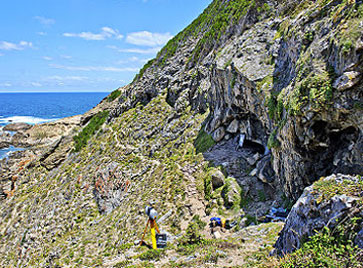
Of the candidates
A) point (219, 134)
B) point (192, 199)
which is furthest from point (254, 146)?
point (192, 199)

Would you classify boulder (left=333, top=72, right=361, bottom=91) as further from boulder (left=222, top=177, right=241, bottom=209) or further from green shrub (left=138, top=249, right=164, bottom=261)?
green shrub (left=138, top=249, right=164, bottom=261)

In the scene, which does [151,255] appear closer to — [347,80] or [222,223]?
[222,223]

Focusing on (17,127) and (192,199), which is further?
(17,127)

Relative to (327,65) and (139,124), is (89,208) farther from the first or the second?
(327,65)

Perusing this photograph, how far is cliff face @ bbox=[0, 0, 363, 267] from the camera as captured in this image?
385 inches

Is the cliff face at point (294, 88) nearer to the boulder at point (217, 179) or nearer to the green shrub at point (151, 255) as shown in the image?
the boulder at point (217, 179)

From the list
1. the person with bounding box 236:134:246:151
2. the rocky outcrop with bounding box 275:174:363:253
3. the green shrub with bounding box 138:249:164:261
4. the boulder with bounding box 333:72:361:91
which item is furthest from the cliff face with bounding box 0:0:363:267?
the green shrub with bounding box 138:249:164:261

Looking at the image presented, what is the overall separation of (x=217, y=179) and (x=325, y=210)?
9.48 metres

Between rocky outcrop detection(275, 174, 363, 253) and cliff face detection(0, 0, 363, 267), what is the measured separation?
2.00 metres

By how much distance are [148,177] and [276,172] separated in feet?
41.1

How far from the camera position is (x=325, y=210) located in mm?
6945

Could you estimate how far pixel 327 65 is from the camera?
9.53 m

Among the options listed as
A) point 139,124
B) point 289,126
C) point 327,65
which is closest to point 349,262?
point 289,126

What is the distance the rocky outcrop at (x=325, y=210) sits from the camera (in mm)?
6292
